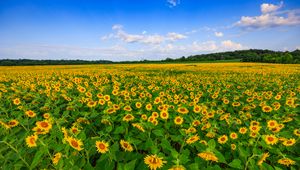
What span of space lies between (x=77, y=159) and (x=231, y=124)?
2.41 meters

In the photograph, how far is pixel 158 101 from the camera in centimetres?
474

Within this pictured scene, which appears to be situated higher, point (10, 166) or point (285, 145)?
point (10, 166)

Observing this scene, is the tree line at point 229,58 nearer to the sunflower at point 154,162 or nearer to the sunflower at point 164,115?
the sunflower at point 164,115

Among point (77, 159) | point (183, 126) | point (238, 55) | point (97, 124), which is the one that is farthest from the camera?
point (238, 55)

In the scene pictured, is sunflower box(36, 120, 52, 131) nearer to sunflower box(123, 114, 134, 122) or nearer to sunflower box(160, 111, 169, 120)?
sunflower box(123, 114, 134, 122)

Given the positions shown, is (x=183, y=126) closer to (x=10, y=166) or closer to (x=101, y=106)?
(x=101, y=106)

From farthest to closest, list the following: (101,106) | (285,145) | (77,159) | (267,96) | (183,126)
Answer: (267,96), (101,106), (183,126), (285,145), (77,159)

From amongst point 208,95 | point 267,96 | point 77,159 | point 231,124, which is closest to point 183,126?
point 231,124

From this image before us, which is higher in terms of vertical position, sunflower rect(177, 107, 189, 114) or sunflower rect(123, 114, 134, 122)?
sunflower rect(123, 114, 134, 122)

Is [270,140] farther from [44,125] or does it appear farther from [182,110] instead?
[44,125]

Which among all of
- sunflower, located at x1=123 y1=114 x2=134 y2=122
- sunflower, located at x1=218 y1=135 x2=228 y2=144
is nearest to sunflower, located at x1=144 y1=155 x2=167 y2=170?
sunflower, located at x1=218 y1=135 x2=228 y2=144

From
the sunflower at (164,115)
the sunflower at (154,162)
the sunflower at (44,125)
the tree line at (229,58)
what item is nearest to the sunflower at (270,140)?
the sunflower at (164,115)

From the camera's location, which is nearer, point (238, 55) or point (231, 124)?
point (231, 124)

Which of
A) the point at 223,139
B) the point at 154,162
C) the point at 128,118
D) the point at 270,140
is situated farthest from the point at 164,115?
the point at 154,162
